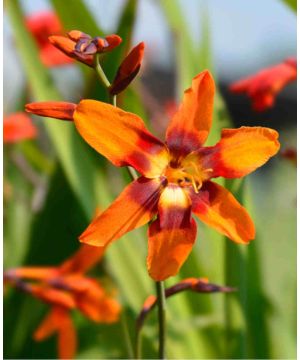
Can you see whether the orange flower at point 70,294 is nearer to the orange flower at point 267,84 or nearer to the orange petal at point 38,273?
the orange petal at point 38,273

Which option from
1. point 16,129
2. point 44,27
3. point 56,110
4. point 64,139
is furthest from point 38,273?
point 44,27

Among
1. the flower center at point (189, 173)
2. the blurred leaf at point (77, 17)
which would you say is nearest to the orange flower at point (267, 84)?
the flower center at point (189, 173)

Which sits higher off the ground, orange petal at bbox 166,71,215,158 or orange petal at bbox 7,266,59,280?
orange petal at bbox 166,71,215,158

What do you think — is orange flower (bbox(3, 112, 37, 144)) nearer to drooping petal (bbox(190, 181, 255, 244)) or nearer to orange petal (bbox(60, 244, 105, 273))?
orange petal (bbox(60, 244, 105, 273))

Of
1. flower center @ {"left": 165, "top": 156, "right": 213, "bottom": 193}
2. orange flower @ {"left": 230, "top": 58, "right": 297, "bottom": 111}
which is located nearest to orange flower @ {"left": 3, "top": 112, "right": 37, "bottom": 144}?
orange flower @ {"left": 230, "top": 58, "right": 297, "bottom": 111}

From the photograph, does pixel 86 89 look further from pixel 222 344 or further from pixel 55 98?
pixel 222 344

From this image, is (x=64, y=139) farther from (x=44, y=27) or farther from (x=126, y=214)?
(x=44, y=27)

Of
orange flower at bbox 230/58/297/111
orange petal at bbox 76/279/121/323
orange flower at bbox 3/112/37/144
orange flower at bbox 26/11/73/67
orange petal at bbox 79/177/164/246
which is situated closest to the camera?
orange petal at bbox 79/177/164/246

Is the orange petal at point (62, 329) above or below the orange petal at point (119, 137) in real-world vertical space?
below
